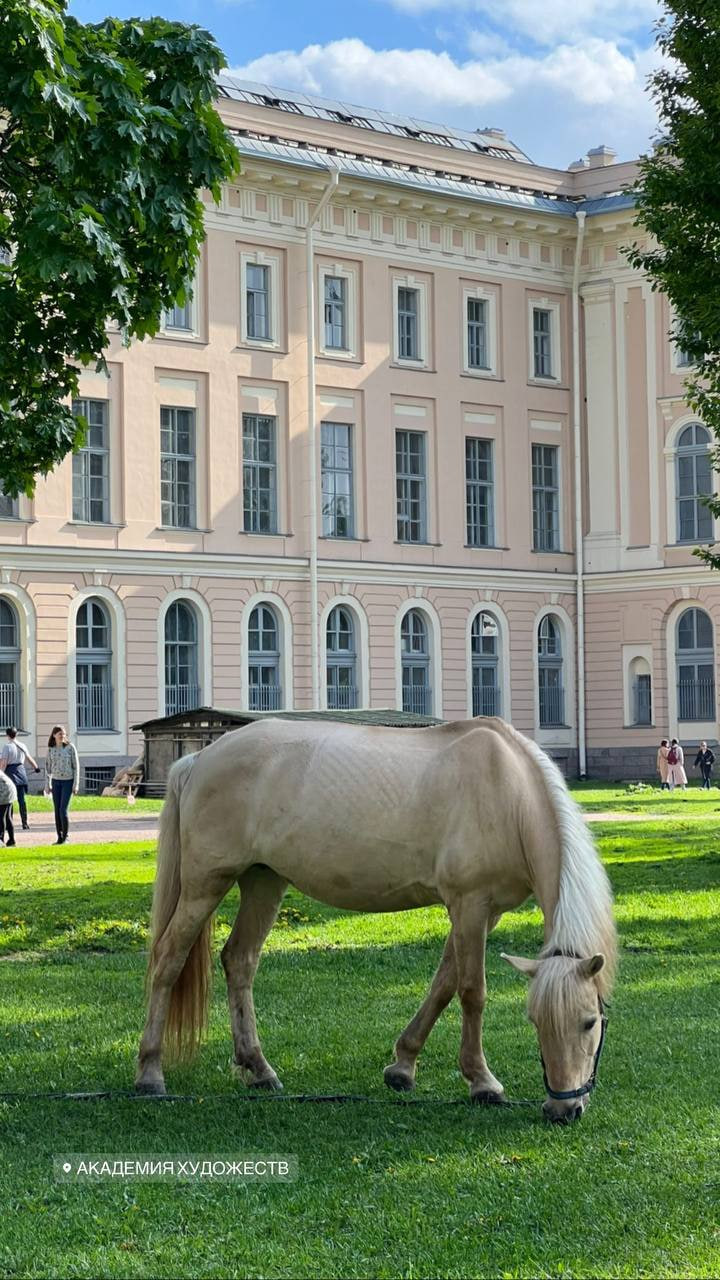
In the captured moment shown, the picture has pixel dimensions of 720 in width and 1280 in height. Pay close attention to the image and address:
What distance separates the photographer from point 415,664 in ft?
167

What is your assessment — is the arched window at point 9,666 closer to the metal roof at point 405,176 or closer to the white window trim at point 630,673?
the metal roof at point 405,176

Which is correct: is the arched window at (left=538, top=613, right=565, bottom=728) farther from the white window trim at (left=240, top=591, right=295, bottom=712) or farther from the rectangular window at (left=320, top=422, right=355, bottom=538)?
the white window trim at (left=240, top=591, right=295, bottom=712)

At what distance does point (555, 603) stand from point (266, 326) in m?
12.0

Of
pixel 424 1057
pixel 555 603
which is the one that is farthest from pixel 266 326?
pixel 424 1057

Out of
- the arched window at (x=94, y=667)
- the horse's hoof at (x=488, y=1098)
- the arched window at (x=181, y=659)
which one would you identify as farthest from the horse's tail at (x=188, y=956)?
the arched window at (x=181, y=659)

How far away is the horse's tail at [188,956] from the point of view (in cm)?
882

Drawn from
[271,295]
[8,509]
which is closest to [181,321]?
[271,295]

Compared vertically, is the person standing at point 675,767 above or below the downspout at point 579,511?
below

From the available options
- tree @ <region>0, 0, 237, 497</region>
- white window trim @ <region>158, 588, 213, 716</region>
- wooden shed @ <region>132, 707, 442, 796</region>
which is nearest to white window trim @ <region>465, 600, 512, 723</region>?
white window trim @ <region>158, 588, 213, 716</region>

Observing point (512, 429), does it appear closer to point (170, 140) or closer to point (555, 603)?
point (555, 603)

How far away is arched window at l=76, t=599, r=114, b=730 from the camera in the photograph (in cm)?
4412

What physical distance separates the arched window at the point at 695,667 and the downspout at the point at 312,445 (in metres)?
11.1

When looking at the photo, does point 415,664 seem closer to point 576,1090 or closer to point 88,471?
point 88,471

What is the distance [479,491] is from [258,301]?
8.95 meters
